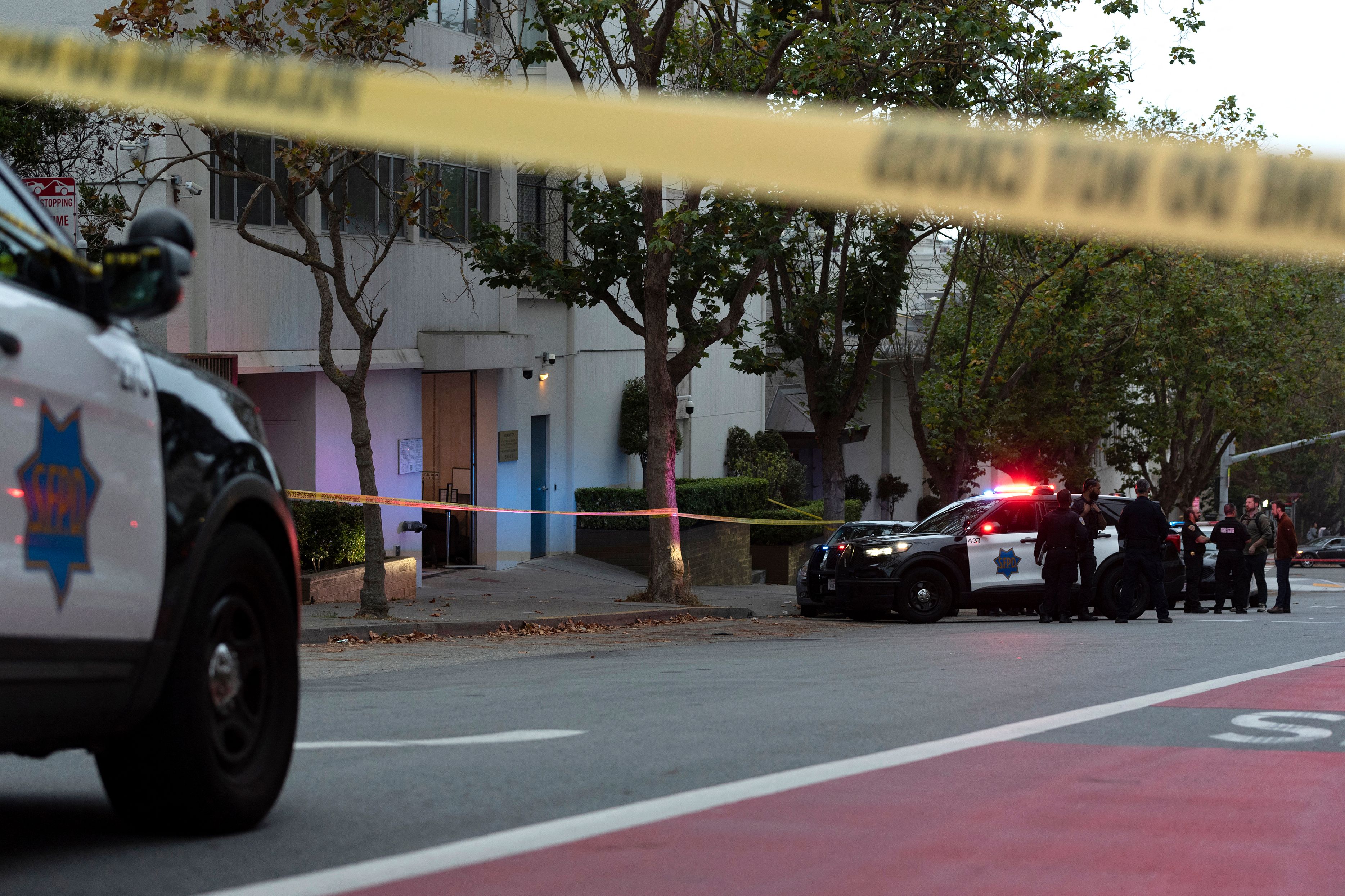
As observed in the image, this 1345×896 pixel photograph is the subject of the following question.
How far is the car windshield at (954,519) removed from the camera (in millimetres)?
21500

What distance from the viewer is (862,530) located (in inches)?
988

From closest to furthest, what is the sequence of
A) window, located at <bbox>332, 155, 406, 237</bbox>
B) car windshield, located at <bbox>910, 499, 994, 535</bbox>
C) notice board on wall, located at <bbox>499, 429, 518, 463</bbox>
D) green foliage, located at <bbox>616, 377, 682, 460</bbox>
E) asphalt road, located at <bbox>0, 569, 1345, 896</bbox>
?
asphalt road, located at <bbox>0, 569, 1345, 896</bbox> → car windshield, located at <bbox>910, 499, 994, 535</bbox> → window, located at <bbox>332, 155, 406, 237</bbox> → notice board on wall, located at <bbox>499, 429, 518, 463</bbox> → green foliage, located at <bbox>616, 377, 682, 460</bbox>

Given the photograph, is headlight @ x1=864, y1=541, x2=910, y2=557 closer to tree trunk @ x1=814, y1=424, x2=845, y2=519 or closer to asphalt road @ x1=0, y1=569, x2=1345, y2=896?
asphalt road @ x1=0, y1=569, x2=1345, y2=896

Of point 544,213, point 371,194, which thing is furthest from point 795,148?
point 544,213

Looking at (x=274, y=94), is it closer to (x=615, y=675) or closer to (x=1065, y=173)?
(x=1065, y=173)

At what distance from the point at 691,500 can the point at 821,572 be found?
1118 cm

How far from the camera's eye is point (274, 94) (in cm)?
441

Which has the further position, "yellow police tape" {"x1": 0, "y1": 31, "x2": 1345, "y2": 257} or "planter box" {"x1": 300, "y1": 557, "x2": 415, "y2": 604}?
"planter box" {"x1": 300, "y1": 557, "x2": 415, "y2": 604}

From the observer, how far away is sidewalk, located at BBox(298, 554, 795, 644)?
17500 mm

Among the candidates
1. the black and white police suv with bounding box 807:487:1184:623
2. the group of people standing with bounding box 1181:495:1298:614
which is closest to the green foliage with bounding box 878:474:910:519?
the group of people standing with bounding box 1181:495:1298:614

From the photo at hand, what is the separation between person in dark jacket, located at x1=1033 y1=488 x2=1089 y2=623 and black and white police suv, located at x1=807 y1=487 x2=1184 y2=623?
2.99 ft

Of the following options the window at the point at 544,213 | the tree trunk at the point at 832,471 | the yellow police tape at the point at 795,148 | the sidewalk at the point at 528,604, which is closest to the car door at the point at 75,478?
the yellow police tape at the point at 795,148

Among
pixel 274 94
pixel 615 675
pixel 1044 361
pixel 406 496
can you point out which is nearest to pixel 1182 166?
pixel 274 94

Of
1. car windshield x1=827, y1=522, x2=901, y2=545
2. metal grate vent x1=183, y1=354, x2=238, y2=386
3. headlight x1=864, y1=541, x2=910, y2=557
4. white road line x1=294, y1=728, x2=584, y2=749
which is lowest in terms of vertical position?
white road line x1=294, y1=728, x2=584, y2=749
